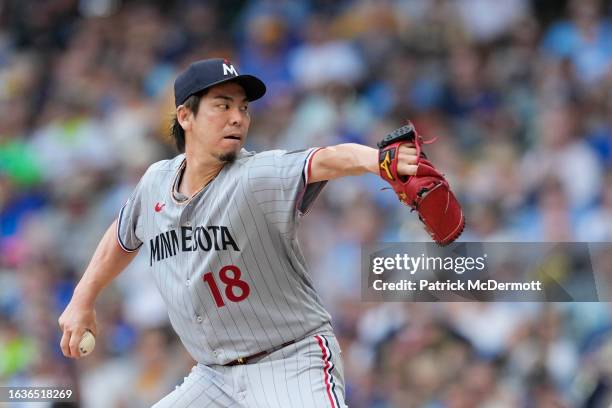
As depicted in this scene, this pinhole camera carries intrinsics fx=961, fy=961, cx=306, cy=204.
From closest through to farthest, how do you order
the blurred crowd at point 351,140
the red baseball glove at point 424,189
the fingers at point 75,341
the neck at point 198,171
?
the red baseball glove at point 424,189
the neck at point 198,171
the fingers at point 75,341
the blurred crowd at point 351,140

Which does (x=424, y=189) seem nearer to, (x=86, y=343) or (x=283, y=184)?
(x=283, y=184)

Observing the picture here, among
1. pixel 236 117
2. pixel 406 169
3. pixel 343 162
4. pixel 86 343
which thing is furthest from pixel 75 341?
pixel 406 169

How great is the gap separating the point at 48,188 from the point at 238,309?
5255mm

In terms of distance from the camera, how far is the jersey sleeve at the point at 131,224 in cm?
414

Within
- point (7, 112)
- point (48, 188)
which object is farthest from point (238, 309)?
point (7, 112)

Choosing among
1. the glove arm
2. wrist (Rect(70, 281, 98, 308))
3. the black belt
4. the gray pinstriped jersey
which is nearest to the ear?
the gray pinstriped jersey

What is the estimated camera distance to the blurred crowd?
6191 millimetres

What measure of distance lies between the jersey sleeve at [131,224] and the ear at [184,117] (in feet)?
1.22

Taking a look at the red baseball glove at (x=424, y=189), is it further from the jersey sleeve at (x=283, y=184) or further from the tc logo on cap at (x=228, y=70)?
the tc logo on cap at (x=228, y=70)

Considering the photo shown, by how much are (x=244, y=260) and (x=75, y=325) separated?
2.97 ft

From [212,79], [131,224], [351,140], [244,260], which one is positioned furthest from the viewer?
[351,140]

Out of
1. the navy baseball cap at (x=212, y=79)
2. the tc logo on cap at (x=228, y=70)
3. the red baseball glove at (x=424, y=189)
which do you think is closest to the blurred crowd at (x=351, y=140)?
the navy baseball cap at (x=212, y=79)

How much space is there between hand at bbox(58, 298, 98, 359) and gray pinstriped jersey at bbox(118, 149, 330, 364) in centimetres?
48

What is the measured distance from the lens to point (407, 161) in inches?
121
